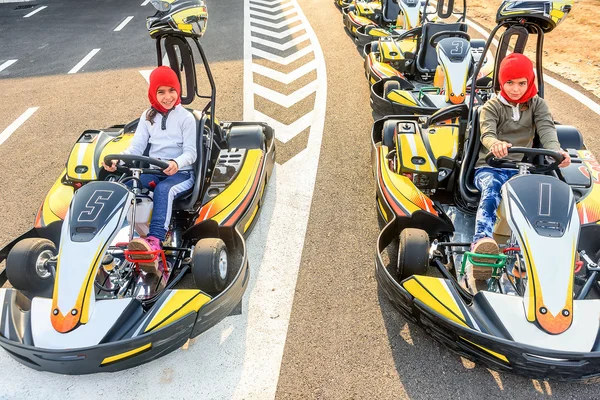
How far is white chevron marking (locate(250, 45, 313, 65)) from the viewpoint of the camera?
28.9ft

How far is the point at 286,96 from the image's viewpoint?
7.23m

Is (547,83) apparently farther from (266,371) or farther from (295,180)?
(266,371)

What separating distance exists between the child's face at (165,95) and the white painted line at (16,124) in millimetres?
3616

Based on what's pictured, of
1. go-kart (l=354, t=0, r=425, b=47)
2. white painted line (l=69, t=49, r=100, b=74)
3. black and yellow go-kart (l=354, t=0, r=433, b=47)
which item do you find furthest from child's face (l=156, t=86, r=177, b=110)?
white painted line (l=69, t=49, r=100, b=74)

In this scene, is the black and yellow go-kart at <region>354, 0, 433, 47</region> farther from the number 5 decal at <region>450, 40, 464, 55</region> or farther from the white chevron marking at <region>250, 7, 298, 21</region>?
the white chevron marking at <region>250, 7, 298, 21</region>

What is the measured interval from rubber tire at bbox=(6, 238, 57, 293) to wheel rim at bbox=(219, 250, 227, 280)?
123 centimetres

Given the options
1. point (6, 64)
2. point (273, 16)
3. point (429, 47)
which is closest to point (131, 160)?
point (429, 47)

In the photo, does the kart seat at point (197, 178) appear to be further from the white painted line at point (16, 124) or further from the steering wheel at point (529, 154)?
the white painted line at point (16, 124)

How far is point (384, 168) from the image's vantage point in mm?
4246

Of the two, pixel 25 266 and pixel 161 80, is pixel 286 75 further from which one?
pixel 25 266

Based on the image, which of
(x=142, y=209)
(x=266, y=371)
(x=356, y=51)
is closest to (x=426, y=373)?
(x=266, y=371)

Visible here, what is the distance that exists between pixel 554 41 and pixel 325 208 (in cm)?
737

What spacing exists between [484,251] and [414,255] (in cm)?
45

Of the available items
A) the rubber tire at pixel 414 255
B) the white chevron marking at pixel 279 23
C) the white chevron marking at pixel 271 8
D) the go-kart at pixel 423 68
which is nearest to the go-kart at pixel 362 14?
the white chevron marking at pixel 279 23
